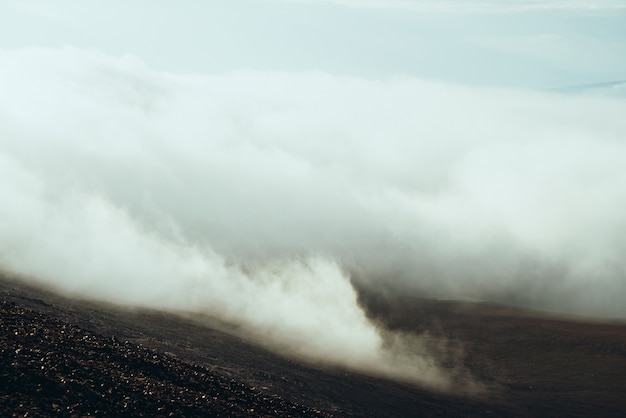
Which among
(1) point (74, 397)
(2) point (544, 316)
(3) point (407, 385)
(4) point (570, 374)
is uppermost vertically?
(2) point (544, 316)

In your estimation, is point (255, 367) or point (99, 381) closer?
point (99, 381)

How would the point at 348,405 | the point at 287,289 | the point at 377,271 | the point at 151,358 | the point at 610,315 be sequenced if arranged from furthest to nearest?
the point at 377,271
the point at 610,315
the point at 287,289
the point at 348,405
the point at 151,358

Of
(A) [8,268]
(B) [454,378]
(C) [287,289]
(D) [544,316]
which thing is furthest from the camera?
(D) [544,316]

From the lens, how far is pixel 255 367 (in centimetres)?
3409

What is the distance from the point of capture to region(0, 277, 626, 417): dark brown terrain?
71.3 feet

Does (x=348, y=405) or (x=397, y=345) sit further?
(x=397, y=345)

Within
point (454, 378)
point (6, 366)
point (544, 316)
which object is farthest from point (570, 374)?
point (6, 366)

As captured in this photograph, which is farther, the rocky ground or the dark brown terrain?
the dark brown terrain

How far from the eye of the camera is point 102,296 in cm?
4319

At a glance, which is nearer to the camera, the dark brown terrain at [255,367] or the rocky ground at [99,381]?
the rocky ground at [99,381]

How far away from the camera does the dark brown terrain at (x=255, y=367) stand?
21.7 m

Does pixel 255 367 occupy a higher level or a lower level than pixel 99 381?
higher

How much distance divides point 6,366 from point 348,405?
16.9m

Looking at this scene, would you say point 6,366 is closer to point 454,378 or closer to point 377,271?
point 454,378
